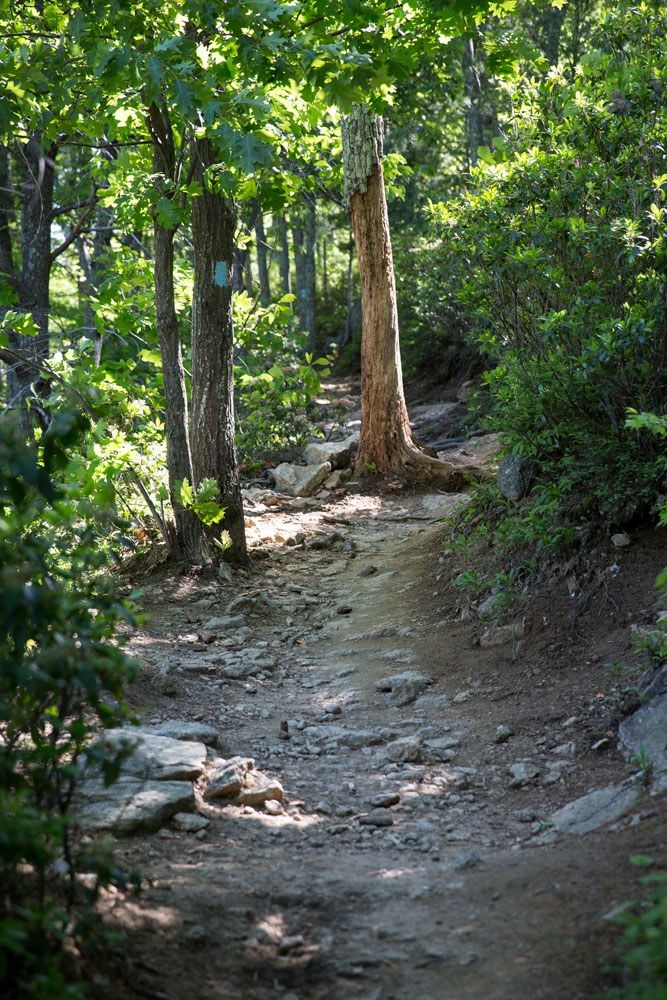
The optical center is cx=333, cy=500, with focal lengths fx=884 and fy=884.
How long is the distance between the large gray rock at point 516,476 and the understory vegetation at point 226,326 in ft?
0.10

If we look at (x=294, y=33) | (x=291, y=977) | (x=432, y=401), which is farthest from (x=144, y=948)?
(x=432, y=401)

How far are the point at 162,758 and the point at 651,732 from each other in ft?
7.66

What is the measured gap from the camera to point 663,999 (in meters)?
1.82

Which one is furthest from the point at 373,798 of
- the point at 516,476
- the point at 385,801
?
the point at 516,476

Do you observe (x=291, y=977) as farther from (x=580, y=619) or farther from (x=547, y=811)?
(x=580, y=619)

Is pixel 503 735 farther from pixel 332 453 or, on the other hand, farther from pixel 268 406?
pixel 268 406

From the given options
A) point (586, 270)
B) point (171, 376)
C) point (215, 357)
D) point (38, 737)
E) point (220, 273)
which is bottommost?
point (38, 737)

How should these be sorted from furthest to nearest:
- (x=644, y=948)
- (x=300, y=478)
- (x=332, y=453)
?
1. (x=332, y=453)
2. (x=300, y=478)
3. (x=644, y=948)

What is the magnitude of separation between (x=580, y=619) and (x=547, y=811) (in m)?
1.80

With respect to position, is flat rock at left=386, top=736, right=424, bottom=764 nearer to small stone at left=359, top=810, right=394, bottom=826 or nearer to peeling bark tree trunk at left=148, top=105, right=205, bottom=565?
small stone at left=359, top=810, right=394, bottom=826

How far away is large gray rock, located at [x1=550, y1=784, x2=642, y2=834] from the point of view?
370cm

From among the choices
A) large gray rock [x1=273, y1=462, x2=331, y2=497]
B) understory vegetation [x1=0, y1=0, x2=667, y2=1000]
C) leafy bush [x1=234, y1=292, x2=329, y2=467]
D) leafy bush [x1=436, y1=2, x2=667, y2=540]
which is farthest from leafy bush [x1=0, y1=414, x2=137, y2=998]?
leafy bush [x1=234, y1=292, x2=329, y2=467]

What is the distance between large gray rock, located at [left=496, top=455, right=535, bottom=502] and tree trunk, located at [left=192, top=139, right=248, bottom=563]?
2.54m

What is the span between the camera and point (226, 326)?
8047mm
